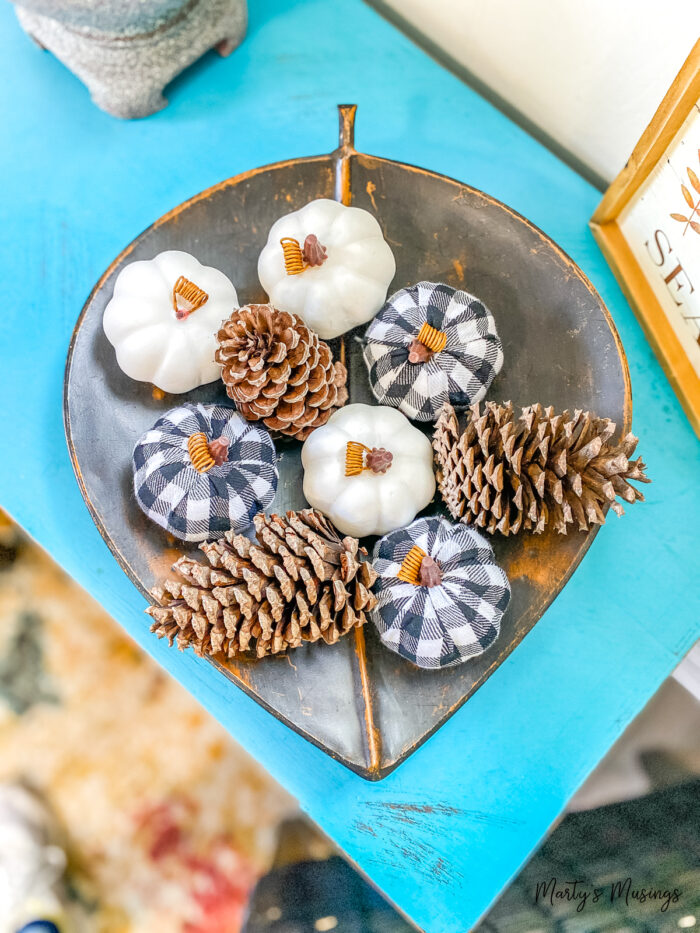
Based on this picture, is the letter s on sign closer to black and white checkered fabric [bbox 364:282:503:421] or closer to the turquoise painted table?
the turquoise painted table

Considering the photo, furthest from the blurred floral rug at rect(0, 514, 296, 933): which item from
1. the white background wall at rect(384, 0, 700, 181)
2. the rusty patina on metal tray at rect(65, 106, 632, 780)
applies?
the white background wall at rect(384, 0, 700, 181)

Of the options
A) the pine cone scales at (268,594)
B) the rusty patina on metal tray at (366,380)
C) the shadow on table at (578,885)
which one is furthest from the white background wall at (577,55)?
the shadow on table at (578,885)

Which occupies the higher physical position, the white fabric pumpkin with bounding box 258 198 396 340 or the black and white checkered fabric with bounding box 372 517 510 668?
the white fabric pumpkin with bounding box 258 198 396 340

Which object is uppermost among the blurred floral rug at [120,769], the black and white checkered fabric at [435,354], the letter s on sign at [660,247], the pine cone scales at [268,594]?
Result: the letter s on sign at [660,247]

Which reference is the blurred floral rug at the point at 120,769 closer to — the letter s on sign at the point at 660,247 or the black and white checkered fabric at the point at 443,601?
the black and white checkered fabric at the point at 443,601

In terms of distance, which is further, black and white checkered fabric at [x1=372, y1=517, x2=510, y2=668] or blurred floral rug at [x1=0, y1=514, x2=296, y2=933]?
blurred floral rug at [x1=0, y1=514, x2=296, y2=933]

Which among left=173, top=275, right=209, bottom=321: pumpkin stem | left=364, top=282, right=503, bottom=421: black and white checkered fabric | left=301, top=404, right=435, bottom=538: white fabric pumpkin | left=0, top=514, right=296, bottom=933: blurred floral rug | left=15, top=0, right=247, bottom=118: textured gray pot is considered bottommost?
left=0, top=514, right=296, bottom=933: blurred floral rug

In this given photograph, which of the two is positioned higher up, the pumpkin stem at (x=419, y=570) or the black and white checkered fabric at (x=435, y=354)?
the black and white checkered fabric at (x=435, y=354)
